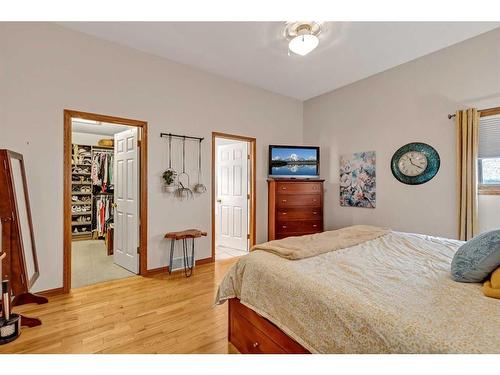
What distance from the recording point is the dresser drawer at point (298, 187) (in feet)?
12.9

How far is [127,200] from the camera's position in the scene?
11.1 feet

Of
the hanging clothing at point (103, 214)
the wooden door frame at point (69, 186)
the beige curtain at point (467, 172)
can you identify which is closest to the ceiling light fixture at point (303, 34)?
the beige curtain at point (467, 172)

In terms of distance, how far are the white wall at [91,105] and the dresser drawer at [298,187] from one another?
3.63ft

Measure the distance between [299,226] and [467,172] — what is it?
2181 mm

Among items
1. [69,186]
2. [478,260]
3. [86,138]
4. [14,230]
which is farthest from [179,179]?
[86,138]

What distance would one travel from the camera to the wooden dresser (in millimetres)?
3910

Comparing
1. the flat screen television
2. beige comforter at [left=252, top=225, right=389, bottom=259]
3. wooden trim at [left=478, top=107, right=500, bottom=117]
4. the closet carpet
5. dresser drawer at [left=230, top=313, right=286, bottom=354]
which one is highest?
wooden trim at [left=478, top=107, right=500, bottom=117]

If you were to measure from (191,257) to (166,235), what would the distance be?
1.65 ft

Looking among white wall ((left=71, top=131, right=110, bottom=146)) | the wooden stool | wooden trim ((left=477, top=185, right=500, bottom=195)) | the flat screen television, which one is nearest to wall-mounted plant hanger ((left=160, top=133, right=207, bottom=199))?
the wooden stool

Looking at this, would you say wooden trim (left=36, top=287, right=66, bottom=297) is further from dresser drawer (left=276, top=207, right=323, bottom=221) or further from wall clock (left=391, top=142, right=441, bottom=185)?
wall clock (left=391, top=142, right=441, bottom=185)

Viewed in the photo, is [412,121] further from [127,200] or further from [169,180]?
[127,200]

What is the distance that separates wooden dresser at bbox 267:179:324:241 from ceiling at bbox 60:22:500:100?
5.46 ft
